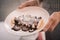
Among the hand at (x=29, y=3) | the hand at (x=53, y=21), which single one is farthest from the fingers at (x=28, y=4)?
the hand at (x=53, y=21)

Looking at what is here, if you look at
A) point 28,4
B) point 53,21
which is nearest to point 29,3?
point 28,4

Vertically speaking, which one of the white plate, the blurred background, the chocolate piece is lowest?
the chocolate piece

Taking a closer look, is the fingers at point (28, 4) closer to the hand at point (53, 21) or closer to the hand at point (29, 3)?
the hand at point (29, 3)

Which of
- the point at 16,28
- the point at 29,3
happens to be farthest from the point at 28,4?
the point at 16,28

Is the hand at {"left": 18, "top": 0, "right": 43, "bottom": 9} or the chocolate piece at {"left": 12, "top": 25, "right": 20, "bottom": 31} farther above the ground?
the hand at {"left": 18, "top": 0, "right": 43, "bottom": 9}

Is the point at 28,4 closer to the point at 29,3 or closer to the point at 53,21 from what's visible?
the point at 29,3

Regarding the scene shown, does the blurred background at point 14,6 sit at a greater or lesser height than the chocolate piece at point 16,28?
greater

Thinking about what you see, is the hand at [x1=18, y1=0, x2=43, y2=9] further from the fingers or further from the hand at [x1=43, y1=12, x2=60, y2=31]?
the hand at [x1=43, y1=12, x2=60, y2=31]

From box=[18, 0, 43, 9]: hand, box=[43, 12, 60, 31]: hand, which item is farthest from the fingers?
box=[43, 12, 60, 31]: hand

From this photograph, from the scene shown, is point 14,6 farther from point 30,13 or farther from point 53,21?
point 53,21
